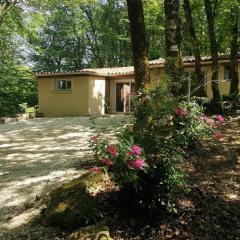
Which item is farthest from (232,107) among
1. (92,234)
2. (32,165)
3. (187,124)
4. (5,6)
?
(5,6)

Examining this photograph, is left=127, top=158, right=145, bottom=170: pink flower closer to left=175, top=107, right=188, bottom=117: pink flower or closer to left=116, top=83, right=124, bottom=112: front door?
left=175, top=107, right=188, bottom=117: pink flower

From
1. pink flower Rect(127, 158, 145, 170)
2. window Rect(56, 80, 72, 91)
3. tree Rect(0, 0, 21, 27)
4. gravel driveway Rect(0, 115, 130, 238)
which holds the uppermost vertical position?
tree Rect(0, 0, 21, 27)

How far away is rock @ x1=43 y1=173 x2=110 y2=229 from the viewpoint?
4566 mm

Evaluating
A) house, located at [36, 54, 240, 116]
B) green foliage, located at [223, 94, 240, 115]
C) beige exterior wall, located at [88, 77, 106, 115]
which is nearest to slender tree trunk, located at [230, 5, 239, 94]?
green foliage, located at [223, 94, 240, 115]

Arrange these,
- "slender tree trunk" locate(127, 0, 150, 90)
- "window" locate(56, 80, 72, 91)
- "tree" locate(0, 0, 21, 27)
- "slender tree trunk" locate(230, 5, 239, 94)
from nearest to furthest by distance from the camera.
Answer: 1. "slender tree trunk" locate(127, 0, 150, 90)
2. "slender tree trunk" locate(230, 5, 239, 94)
3. "tree" locate(0, 0, 21, 27)
4. "window" locate(56, 80, 72, 91)

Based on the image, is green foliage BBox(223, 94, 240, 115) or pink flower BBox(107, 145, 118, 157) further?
green foliage BBox(223, 94, 240, 115)

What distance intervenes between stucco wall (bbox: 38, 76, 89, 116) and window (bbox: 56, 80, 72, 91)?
0.20 meters

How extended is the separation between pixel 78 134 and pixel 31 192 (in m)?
6.64

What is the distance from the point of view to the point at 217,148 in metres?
7.09

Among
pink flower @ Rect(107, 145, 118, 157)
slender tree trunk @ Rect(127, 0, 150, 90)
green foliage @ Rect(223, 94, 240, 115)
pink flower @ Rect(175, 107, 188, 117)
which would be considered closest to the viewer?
pink flower @ Rect(107, 145, 118, 157)

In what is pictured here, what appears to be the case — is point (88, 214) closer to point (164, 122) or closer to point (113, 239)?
point (113, 239)

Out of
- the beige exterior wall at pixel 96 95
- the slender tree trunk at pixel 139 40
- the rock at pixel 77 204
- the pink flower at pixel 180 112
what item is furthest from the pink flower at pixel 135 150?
the beige exterior wall at pixel 96 95

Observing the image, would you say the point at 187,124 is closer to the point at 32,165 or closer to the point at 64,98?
the point at 32,165

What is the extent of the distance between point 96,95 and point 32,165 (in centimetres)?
1468
